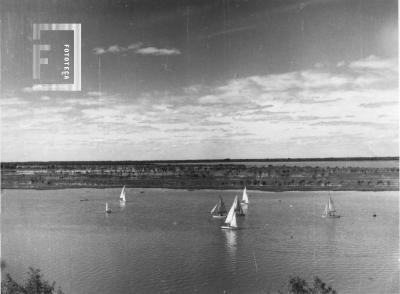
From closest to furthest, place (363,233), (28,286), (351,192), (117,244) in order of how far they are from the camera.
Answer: (28,286), (117,244), (363,233), (351,192)

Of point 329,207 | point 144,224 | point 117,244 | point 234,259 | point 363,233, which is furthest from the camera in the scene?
point 329,207

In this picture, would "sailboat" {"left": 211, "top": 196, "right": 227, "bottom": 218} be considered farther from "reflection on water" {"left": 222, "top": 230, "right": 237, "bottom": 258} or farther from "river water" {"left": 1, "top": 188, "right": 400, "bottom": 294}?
"reflection on water" {"left": 222, "top": 230, "right": 237, "bottom": 258}

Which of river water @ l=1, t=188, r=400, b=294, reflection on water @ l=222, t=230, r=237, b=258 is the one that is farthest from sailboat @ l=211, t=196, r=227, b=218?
reflection on water @ l=222, t=230, r=237, b=258

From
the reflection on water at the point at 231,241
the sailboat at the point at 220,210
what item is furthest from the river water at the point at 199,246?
the sailboat at the point at 220,210

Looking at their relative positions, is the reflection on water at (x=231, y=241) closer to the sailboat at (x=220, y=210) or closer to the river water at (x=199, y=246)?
the river water at (x=199, y=246)

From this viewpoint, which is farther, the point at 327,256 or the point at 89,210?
the point at 89,210

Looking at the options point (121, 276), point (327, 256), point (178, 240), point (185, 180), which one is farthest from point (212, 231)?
point (185, 180)

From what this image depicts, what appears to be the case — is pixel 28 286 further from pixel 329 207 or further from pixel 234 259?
pixel 329 207

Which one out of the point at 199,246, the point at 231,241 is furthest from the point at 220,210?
the point at 199,246
